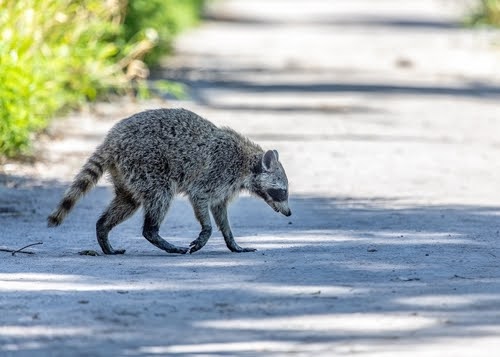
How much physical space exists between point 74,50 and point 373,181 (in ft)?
21.0

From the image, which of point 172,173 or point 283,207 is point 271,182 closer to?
point 283,207

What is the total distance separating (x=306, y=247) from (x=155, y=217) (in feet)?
4.00

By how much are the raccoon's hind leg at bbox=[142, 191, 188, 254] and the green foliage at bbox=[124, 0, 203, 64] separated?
1547 centimetres

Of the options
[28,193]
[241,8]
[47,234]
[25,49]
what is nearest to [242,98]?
[25,49]

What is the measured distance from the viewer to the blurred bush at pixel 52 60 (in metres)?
15.2

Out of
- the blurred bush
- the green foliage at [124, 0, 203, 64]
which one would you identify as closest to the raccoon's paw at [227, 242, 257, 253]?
the blurred bush

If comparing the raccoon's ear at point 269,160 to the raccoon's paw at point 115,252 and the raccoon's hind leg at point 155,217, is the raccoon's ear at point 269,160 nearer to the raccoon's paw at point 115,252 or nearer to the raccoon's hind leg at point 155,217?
the raccoon's hind leg at point 155,217

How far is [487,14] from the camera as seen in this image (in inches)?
1571

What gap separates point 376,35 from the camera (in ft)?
129

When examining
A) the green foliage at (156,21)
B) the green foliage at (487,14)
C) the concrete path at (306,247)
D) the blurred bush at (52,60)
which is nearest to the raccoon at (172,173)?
the concrete path at (306,247)

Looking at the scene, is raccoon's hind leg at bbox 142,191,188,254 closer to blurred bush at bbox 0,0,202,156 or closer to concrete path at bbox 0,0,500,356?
concrete path at bbox 0,0,500,356

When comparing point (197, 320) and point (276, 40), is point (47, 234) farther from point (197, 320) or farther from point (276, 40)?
point (276, 40)

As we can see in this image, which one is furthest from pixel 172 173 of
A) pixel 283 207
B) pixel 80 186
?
pixel 283 207

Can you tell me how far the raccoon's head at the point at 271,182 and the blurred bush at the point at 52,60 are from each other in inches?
183
